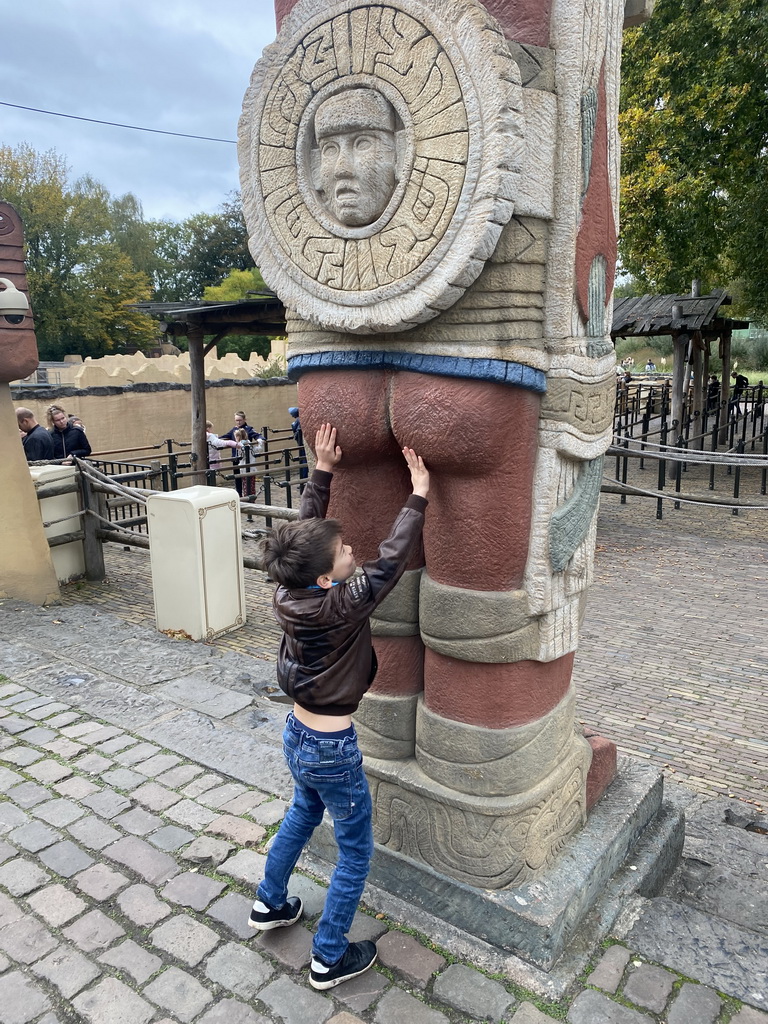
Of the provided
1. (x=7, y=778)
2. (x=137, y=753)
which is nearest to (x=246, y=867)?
(x=137, y=753)

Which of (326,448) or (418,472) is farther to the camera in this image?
(326,448)

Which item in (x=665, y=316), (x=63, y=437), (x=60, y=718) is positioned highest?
(x=665, y=316)

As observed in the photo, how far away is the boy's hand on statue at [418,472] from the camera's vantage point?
2092 mm

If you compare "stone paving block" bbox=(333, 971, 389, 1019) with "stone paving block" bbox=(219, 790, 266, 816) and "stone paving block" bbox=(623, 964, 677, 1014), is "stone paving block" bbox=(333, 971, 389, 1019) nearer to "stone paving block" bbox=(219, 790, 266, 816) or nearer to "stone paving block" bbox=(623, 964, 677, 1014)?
"stone paving block" bbox=(623, 964, 677, 1014)

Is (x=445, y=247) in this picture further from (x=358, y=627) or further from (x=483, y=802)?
(x=483, y=802)

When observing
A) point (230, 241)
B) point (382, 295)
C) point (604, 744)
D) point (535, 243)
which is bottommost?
point (604, 744)

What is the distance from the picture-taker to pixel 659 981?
80.8 inches

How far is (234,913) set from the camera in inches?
92.0

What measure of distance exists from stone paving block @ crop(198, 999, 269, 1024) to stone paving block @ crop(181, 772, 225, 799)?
1047 millimetres

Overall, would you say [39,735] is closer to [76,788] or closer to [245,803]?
[76,788]

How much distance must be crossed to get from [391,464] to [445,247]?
675 mm

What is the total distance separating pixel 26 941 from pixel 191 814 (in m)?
0.70

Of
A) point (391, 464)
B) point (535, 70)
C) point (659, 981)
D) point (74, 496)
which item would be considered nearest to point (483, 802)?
point (659, 981)

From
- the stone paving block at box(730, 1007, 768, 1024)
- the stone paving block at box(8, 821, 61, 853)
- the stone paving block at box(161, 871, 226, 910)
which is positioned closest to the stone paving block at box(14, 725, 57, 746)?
the stone paving block at box(8, 821, 61, 853)
